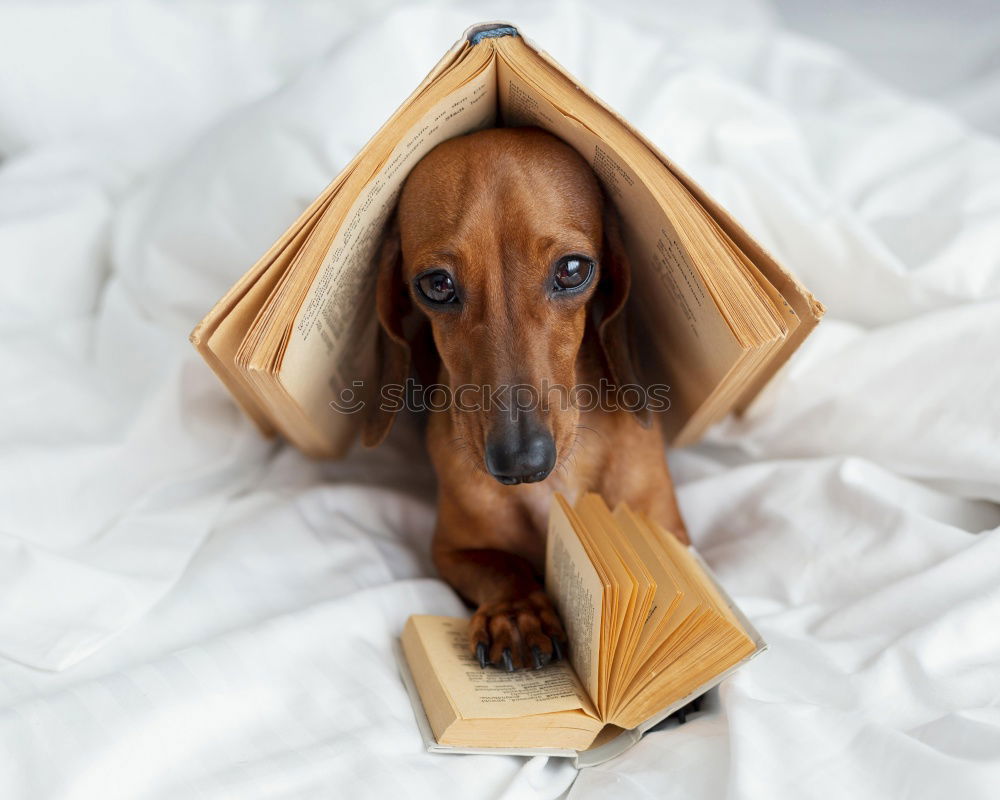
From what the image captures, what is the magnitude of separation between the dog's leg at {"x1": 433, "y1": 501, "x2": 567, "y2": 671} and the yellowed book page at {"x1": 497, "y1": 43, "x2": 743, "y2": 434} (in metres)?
0.39

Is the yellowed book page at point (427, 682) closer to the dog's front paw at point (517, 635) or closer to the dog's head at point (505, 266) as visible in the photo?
the dog's front paw at point (517, 635)

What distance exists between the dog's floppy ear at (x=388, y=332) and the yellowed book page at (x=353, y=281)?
0.03m

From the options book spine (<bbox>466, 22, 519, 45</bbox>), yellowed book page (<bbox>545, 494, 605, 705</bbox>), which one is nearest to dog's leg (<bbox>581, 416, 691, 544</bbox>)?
yellowed book page (<bbox>545, 494, 605, 705</bbox>)

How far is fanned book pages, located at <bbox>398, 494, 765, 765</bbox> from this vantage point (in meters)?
1.06

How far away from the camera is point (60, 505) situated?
1.50 meters

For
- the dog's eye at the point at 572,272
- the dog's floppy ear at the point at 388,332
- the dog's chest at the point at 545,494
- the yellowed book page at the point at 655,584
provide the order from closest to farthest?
1. the yellowed book page at the point at 655,584
2. the dog's eye at the point at 572,272
3. the dog's floppy ear at the point at 388,332
4. the dog's chest at the point at 545,494

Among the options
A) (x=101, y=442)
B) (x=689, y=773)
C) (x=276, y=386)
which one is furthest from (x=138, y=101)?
(x=689, y=773)

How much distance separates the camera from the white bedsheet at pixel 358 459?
107 centimetres

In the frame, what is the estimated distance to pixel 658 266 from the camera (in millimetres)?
1352

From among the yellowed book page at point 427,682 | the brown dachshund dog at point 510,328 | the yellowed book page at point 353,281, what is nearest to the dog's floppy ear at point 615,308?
the brown dachshund dog at point 510,328

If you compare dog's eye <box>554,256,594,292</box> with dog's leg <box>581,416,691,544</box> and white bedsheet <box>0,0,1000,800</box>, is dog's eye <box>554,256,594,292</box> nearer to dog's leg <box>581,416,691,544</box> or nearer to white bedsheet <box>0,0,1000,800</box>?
dog's leg <box>581,416,691,544</box>

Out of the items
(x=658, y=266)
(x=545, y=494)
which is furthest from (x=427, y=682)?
(x=658, y=266)

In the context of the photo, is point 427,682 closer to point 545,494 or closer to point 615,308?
point 545,494

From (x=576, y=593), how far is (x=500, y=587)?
222 mm
